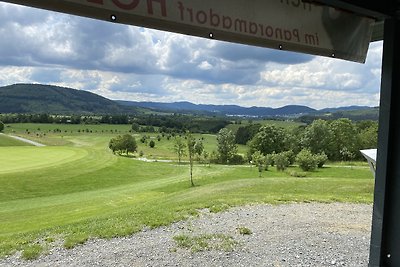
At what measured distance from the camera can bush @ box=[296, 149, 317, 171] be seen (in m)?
27.0

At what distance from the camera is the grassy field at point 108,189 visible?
20.2 ft

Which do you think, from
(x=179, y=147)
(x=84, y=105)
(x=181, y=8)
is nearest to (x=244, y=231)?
(x=181, y=8)

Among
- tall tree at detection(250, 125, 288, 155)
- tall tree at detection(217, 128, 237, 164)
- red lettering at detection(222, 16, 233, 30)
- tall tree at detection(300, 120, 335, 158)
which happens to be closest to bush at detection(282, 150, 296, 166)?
tall tree at detection(300, 120, 335, 158)

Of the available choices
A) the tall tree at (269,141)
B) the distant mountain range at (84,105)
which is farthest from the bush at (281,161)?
the distant mountain range at (84,105)

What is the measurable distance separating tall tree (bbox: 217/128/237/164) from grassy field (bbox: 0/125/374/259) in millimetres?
1508

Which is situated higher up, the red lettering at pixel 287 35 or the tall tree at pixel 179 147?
the red lettering at pixel 287 35

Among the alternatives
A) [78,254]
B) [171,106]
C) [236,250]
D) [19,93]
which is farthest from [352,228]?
[171,106]

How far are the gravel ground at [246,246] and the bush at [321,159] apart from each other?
72.9ft

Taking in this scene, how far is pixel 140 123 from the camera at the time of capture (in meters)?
44.0

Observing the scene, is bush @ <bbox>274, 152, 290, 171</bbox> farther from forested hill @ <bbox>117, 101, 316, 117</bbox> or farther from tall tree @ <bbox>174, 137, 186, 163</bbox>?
forested hill @ <bbox>117, 101, 316, 117</bbox>

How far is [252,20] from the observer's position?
1.57 metres

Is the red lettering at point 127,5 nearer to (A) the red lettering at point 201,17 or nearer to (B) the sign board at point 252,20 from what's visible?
(B) the sign board at point 252,20

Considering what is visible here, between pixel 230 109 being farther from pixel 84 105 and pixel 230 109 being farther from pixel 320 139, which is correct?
pixel 320 139

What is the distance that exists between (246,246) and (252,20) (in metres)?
3.58
